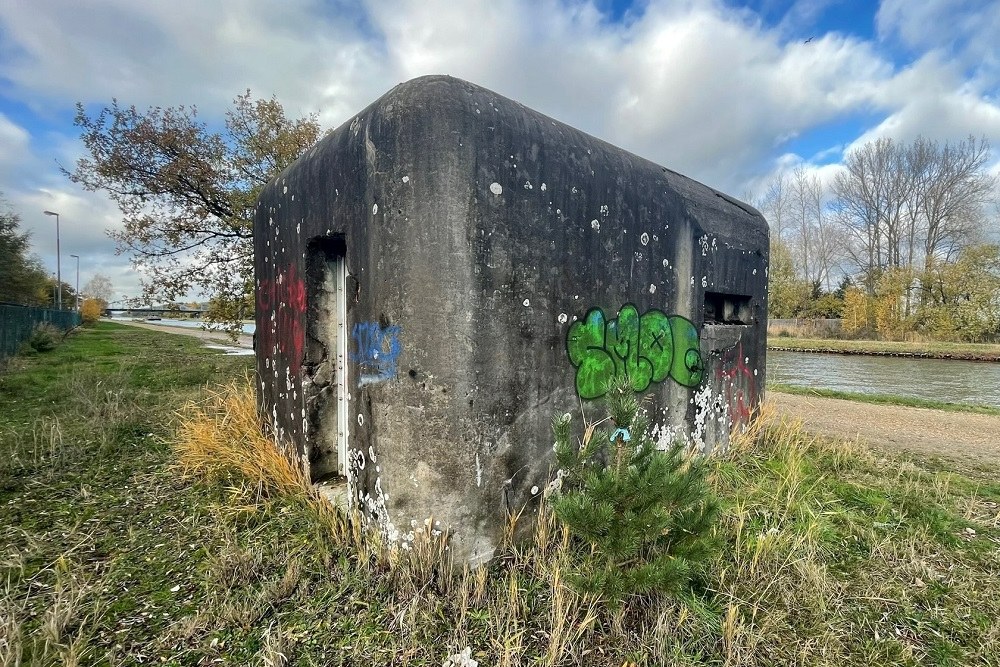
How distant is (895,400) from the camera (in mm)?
9578

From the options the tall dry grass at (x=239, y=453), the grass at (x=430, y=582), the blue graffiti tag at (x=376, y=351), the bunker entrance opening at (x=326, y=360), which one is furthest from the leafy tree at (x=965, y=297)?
the tall dry grass at (x=239, y=453)

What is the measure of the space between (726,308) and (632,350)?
86.8 inches

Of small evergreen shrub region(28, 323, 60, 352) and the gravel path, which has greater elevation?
small evergreen shrub region(28, 323, 60, 352)

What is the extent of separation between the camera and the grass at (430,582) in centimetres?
222

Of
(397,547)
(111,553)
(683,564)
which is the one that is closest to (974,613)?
(683,564)

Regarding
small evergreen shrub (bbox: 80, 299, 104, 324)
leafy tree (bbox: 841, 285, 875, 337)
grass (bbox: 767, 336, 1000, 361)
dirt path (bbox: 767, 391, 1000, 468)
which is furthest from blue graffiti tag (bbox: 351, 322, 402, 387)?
small evergreen shrub (bbox: 80, 299, 104, 324)

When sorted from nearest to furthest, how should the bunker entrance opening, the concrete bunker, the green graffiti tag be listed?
the concrete bunker, the green graffiti tag, the bunker entrance opening

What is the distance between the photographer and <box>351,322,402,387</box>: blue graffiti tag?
8.88 feet

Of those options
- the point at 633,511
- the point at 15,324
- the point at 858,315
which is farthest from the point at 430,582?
the point at 858,315

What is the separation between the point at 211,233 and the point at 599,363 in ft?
28.6

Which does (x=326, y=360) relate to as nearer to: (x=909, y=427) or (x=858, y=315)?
(x=909, y=427)

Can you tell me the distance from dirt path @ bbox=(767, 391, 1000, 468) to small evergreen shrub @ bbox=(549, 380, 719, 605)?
4.42 metres

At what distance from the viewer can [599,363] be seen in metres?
3.31

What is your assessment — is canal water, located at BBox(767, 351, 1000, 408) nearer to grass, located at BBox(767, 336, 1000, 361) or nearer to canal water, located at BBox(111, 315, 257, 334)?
grass, located at BBox(767, 336, 1000, 361)
